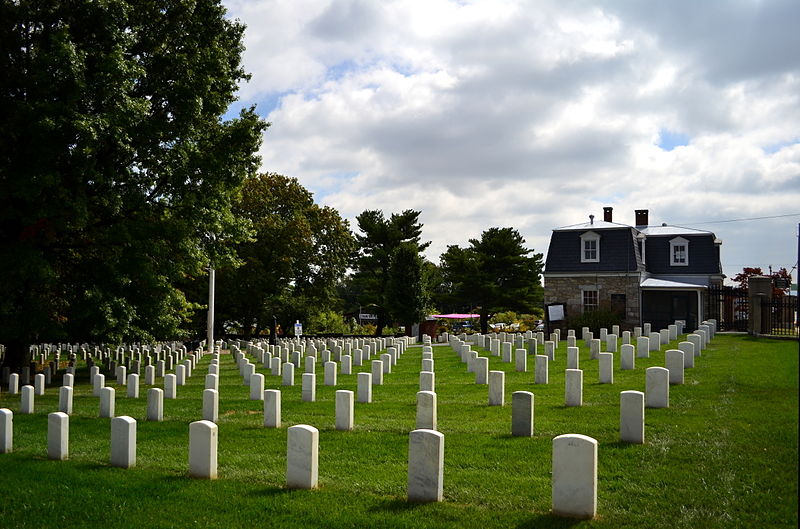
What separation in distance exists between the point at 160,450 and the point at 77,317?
9421mm

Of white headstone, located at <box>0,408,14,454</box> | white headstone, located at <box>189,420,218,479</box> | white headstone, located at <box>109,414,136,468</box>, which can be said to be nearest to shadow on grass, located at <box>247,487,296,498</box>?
white headstone, located at <box>189,420,218,479</box>

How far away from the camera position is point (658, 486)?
6.82m

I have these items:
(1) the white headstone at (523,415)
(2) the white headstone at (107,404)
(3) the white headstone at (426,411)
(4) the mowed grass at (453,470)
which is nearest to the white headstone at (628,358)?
(4) the mowed grass at (453,470)

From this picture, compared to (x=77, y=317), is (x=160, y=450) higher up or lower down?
lower down

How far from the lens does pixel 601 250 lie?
37812mm

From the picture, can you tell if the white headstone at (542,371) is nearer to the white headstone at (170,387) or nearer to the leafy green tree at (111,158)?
the white headstone at (170,387)

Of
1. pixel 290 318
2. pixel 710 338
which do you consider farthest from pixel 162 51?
pixel 290 318

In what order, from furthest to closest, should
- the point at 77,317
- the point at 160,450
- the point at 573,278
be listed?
the point at 573,278, the point at 77,317, the point at 160,450

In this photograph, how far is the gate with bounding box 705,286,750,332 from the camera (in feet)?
99.3

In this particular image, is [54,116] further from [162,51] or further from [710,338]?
[710,338]

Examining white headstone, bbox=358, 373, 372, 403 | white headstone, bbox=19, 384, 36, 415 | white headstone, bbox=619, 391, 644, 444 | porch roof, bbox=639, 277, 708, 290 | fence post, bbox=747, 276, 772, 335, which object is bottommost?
white headstone, bbox=19, 384, 36, 415

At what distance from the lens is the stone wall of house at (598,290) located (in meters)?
36.2

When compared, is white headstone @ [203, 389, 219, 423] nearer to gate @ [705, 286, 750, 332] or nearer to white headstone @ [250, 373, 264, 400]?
white headstone @ [250, 373, 264, 400]

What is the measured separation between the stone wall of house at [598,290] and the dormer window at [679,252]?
10.9 feet
